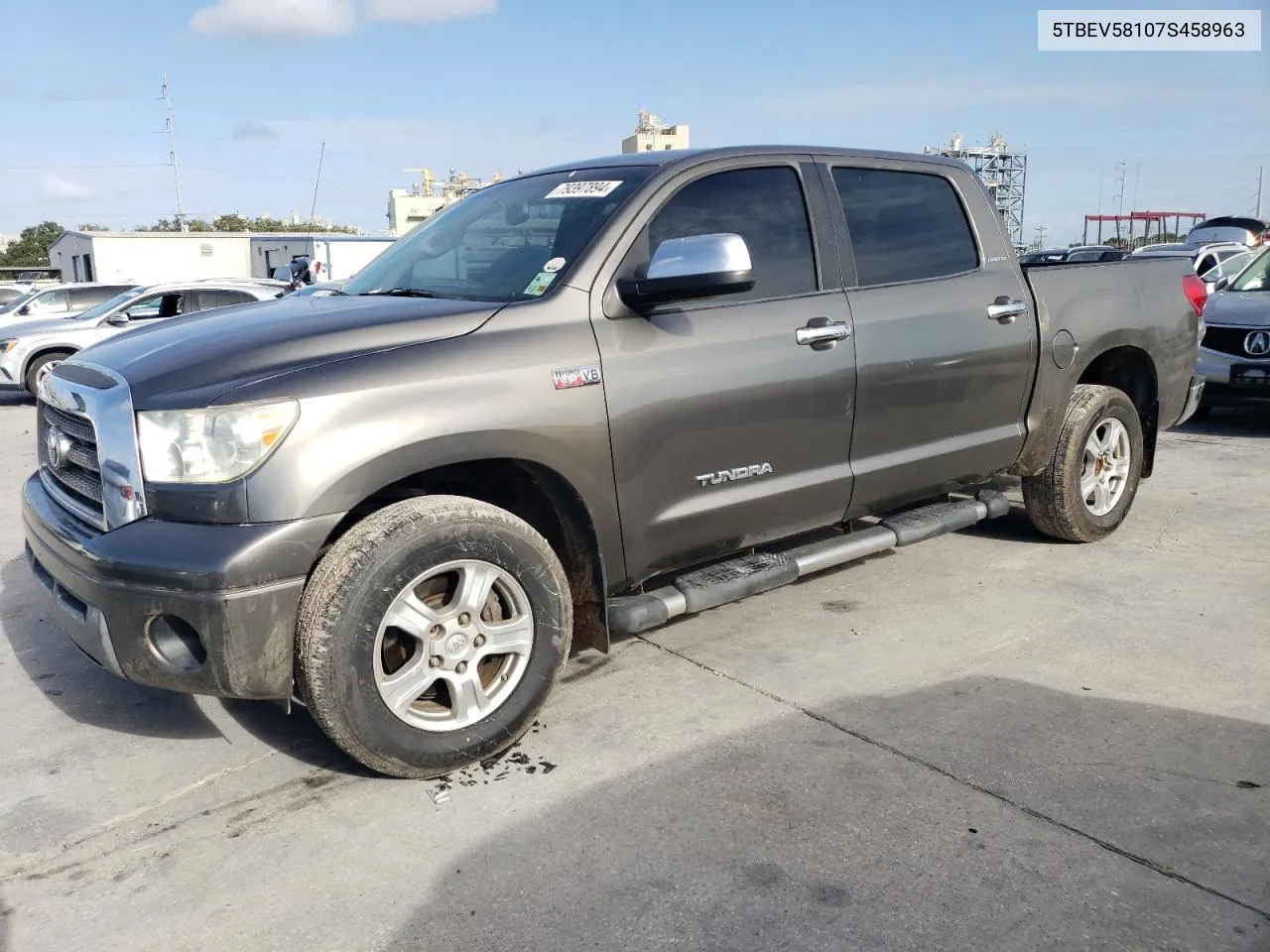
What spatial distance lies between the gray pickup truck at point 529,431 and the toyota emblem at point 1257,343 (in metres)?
4.85

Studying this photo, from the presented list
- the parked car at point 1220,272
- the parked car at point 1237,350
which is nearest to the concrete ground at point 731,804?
the parked car at point 1237,350

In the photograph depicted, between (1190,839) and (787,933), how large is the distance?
1173 millimetres

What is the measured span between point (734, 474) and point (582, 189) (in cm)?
119

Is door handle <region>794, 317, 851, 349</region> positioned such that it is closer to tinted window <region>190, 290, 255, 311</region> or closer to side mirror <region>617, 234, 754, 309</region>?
side mirror <region>617, 234, 754, 309</region>

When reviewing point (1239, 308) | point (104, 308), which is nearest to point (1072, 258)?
point (1239, 308)

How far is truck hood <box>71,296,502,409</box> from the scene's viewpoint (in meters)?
2.81

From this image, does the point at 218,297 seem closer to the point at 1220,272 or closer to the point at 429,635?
the point at 429,635

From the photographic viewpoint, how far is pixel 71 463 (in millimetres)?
3176

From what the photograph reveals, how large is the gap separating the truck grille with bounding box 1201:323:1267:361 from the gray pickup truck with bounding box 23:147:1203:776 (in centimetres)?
489

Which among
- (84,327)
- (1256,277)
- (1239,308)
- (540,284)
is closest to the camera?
(540,284)

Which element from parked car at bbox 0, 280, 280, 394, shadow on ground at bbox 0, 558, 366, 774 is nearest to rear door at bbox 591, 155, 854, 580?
shadow on ground at bbox 0, 558, 366, 774

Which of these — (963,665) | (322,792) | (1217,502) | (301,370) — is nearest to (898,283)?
(963,665)

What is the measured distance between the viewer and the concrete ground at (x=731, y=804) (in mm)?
2422

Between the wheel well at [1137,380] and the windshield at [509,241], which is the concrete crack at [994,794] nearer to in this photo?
the windshield at [509,241]
